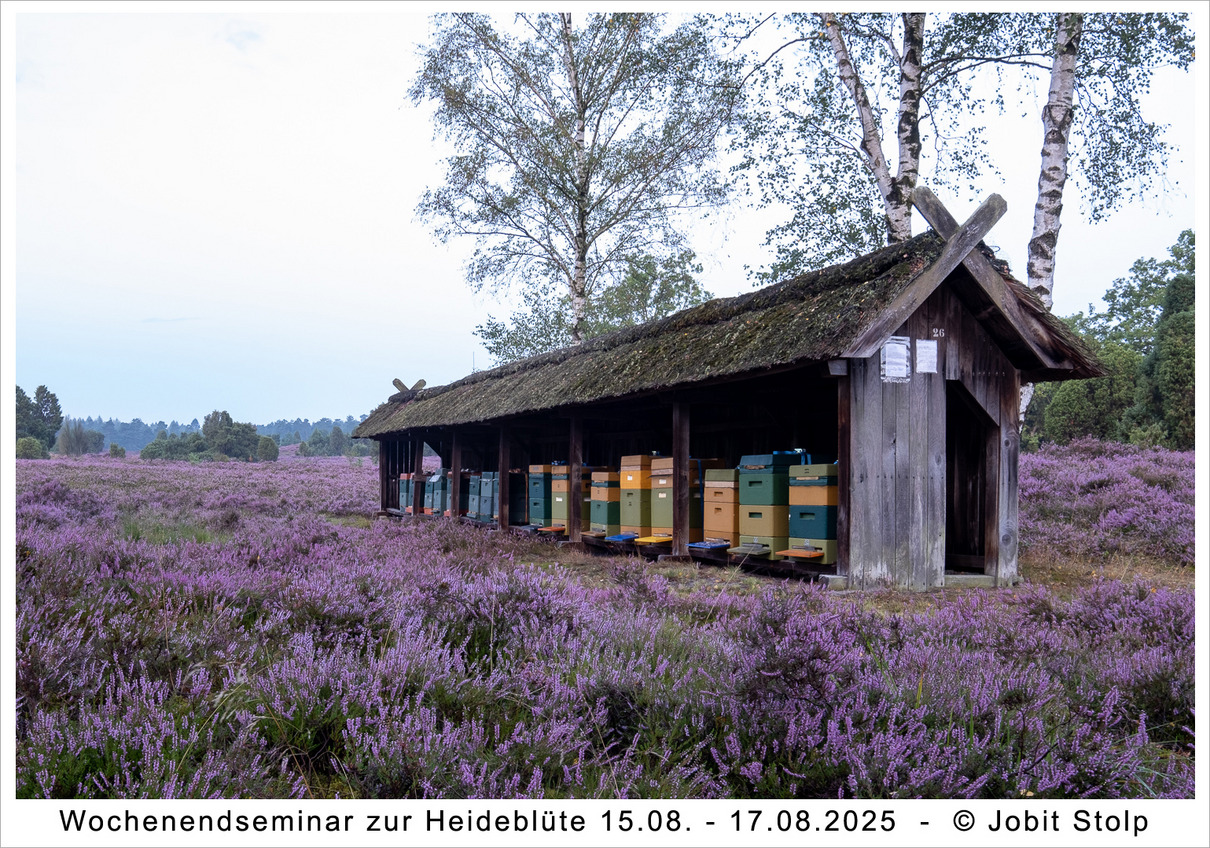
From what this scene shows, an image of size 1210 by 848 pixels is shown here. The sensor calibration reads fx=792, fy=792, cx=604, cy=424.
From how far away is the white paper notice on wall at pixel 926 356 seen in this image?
7.96 meters

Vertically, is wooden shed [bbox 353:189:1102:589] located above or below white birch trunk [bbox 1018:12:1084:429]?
below

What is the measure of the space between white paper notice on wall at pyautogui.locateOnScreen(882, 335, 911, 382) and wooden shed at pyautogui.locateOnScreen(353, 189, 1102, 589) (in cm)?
2

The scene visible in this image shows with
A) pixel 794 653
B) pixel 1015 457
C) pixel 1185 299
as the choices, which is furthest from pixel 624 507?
pixel 1185 299

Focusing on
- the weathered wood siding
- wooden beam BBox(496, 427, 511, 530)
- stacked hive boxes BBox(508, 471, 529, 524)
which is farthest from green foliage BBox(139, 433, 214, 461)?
the weathered wood siding

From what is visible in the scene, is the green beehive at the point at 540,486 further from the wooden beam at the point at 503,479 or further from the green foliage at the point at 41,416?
the green foliage at the point at 41,416

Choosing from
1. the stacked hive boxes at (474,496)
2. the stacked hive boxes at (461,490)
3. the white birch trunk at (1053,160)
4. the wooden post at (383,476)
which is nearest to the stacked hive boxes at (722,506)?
the white birch trunk at (1053,160)

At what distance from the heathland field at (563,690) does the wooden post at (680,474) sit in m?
3.61

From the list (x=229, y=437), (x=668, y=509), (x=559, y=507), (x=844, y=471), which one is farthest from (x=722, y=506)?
(x=229, y=437)

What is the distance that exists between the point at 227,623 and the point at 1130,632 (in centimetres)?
524

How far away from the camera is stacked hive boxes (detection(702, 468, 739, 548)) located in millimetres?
9070

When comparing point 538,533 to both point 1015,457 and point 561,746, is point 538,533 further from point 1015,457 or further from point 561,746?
point 561,746

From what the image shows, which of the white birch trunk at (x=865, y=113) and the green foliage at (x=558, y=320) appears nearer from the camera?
the white birch trunk at (x=865, y=113)

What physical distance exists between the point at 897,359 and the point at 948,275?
3.16 feet

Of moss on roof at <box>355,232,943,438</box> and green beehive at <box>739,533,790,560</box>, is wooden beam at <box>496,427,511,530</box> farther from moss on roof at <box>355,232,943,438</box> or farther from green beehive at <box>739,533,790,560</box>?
green beehive at <box>739,533,790,560</box>
